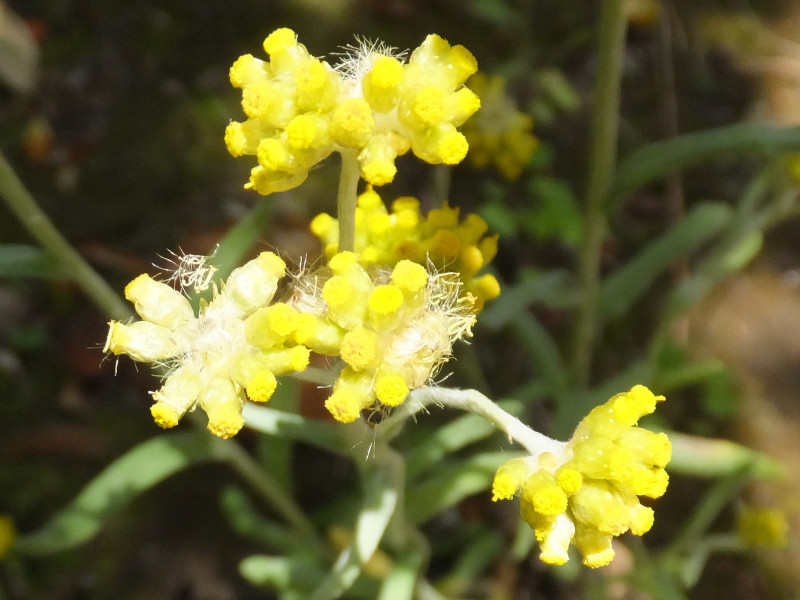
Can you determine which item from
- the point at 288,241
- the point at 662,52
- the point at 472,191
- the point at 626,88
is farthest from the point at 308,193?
the point at 662,52

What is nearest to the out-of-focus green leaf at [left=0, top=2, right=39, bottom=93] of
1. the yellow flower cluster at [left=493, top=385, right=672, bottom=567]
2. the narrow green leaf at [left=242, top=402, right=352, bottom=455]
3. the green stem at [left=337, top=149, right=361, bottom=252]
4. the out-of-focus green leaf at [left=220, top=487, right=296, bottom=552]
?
the out-of-focus green leaf at [left=220, top=487, right=296, bottom=552]

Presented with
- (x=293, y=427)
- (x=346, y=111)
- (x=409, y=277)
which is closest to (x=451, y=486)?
(x=293, y=427)

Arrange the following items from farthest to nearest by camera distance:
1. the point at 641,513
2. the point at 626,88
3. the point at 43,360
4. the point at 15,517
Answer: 1. the point at 626,88
2. the point at 43,360
3. the point at 15,517
4. the point at 641,513

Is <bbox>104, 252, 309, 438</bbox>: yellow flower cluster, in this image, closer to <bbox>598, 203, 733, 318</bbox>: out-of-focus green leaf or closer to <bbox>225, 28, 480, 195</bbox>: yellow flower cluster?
<bbox>225, 28, 480, 195</bbox>: yellow flower cluster

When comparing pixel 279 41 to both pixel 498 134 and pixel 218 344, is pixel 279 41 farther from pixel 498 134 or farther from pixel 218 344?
pixel 498 134

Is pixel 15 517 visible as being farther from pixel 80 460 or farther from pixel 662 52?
pixel 662 52

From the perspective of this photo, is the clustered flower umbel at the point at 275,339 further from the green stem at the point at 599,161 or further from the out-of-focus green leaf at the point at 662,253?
the out-of-focus green leaf at the point at 662,253

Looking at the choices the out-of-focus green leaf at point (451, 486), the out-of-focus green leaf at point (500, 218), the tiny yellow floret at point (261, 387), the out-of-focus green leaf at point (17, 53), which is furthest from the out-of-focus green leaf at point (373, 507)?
the out-of-focus green leaf at point (17, 53)
